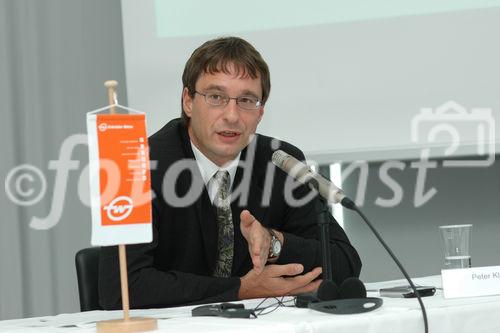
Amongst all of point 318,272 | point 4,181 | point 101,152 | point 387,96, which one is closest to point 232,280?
point 318,272

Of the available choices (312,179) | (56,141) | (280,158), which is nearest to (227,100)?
(280,158)

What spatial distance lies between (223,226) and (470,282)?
942 mm

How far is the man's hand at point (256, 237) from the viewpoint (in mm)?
1722

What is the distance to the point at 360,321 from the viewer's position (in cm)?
123

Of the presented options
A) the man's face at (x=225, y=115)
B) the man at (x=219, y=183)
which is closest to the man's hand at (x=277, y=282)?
the man at (x=219, y=183)

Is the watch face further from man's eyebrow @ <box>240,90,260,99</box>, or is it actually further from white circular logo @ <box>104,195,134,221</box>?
white circular logo @ <box>104,195,134,221</box>

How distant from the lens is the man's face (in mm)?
2186

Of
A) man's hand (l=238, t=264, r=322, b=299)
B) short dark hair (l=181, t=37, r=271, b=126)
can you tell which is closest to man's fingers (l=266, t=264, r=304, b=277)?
man's hand (l=238, t=264, r=322, b=299)

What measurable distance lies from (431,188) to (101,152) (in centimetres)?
247

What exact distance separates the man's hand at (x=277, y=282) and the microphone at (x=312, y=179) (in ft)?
1.24

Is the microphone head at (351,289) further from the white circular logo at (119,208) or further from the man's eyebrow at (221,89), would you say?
the man's eyebrow at (221,89)

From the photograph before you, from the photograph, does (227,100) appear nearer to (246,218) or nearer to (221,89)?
(221,89)

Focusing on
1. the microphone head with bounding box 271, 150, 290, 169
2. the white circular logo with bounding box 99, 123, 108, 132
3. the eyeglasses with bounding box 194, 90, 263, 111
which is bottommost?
the microphone head with bounding box 271, 150, 290, 169

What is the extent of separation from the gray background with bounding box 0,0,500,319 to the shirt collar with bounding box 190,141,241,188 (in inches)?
48.8
